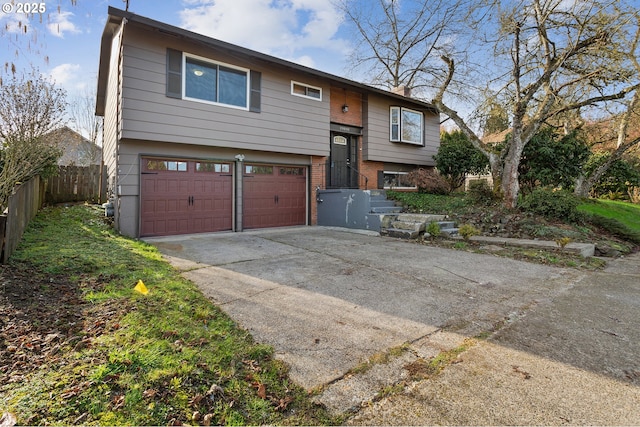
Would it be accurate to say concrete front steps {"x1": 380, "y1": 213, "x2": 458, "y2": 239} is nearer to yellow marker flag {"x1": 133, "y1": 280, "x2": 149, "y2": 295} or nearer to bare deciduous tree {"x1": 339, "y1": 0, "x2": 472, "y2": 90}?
yellow marker flag {"x1": 133, "y1": 280, "x2": 149, "y2": 295}

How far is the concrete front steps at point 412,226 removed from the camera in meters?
8.25

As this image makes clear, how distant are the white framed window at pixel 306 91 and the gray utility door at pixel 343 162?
62.9 inches

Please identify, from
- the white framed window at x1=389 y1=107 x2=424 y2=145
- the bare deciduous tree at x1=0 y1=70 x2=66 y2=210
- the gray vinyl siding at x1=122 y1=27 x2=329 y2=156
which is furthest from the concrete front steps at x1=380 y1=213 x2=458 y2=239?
the bare deciduous tree at x1=0 y1=70 x2=66 y2=210

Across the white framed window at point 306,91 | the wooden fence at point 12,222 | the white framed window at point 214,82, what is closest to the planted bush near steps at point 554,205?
the white framed window at point 306,91

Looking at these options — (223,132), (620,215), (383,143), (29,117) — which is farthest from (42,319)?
(620,215)

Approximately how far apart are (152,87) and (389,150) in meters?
8.30

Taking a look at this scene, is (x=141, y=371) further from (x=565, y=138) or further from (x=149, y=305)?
(x=565, y=138)

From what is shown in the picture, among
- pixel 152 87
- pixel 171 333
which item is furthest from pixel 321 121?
pixel 171 333

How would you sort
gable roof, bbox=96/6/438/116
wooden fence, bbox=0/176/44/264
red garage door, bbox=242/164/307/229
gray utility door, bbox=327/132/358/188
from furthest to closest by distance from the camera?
gray utility door, bbox=327/132/358/188 → red garage door, bbox=242/164/307/229 → gable roof, bbox=96/6/438/116 → wooden fence, bbox=0/176/44/264

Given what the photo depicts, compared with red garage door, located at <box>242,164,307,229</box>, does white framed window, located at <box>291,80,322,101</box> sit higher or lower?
higher

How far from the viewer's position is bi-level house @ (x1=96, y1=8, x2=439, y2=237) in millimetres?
7522

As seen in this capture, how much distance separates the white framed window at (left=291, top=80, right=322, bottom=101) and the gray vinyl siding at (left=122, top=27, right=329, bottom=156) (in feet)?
0.48

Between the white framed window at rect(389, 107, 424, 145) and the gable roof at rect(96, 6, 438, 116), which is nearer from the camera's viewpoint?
the gable roof at rect(96, 6, 438, 116)

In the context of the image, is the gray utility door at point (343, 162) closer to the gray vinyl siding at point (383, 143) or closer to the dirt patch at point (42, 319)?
the gray vinyl siding at point (383, 143)
